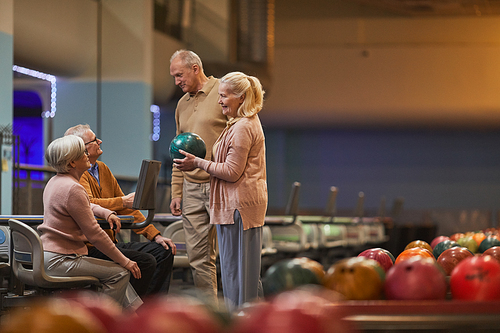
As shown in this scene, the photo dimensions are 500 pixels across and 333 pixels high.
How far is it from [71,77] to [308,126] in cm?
756

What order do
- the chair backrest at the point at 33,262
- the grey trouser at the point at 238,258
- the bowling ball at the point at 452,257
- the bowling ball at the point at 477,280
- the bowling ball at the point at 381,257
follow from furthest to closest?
the grey trouser at the point at 238,258
the chair backrest at the point at 33,262
the bowling ball at the point at 452,257
the bowling ball at the point at 381,257
the bowling ball at the point at 477,280

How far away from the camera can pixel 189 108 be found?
312 centimetres

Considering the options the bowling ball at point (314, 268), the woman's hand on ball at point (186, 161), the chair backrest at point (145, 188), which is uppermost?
the woman's hand on ball at point (186, 161)

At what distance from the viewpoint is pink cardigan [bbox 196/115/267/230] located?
243 centimetres

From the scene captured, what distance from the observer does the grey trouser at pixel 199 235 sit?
9.80ft

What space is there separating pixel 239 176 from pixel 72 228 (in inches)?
28.7

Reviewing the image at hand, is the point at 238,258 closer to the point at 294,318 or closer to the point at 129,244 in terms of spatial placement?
the point at 129,244

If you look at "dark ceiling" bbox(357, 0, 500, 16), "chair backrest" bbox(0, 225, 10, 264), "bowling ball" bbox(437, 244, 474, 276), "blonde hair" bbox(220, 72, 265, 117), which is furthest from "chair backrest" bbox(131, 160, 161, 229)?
"dark ceiling" bbox(357, 0, 500, 16)

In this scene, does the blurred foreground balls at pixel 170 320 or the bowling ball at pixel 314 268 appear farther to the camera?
the bowling ball at pixel 314 268

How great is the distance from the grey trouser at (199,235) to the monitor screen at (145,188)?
206mm

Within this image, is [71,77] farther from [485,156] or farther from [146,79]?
[485,156]

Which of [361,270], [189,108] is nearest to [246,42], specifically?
[189,108]

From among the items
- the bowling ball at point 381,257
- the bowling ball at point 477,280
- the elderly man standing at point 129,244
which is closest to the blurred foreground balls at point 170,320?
the bowling ball at point 477,280

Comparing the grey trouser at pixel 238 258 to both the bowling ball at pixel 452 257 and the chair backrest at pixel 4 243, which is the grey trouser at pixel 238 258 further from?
the chair backrest at pixel 4 243
